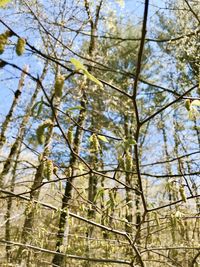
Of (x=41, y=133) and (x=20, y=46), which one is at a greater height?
(x=20, y=46)

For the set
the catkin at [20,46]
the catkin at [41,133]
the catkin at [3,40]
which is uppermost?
the catkin at [20,46]

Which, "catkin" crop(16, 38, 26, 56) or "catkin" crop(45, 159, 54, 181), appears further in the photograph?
"catkin" crop(45, 159, 54, 181)

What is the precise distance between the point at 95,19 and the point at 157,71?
6.25 meters

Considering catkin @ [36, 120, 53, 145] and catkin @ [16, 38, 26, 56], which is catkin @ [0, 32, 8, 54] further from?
catkin @ [36, 120, 53, 145]

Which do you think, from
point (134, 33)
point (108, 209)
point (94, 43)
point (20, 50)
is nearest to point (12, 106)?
point (94, 43)

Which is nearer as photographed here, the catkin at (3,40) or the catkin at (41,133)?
the catkin at (3,40)

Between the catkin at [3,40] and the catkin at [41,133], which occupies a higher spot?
the catkin at [3,40]

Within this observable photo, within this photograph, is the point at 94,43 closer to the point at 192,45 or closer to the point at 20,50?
the point at 192,45

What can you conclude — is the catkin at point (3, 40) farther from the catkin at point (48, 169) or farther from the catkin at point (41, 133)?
the catkin at point (48, 169)

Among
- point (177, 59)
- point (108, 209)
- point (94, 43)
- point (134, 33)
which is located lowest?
point (108, 209)

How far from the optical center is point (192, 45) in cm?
444

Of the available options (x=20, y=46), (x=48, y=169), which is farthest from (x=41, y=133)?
(x=48, y=169)

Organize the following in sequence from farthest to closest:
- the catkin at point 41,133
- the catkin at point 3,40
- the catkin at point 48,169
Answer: the catkin at point 48,169 → the catkin at point 41,133 → the catkin at point 3,40

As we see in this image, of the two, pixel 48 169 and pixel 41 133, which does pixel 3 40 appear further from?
pixel 48 169
